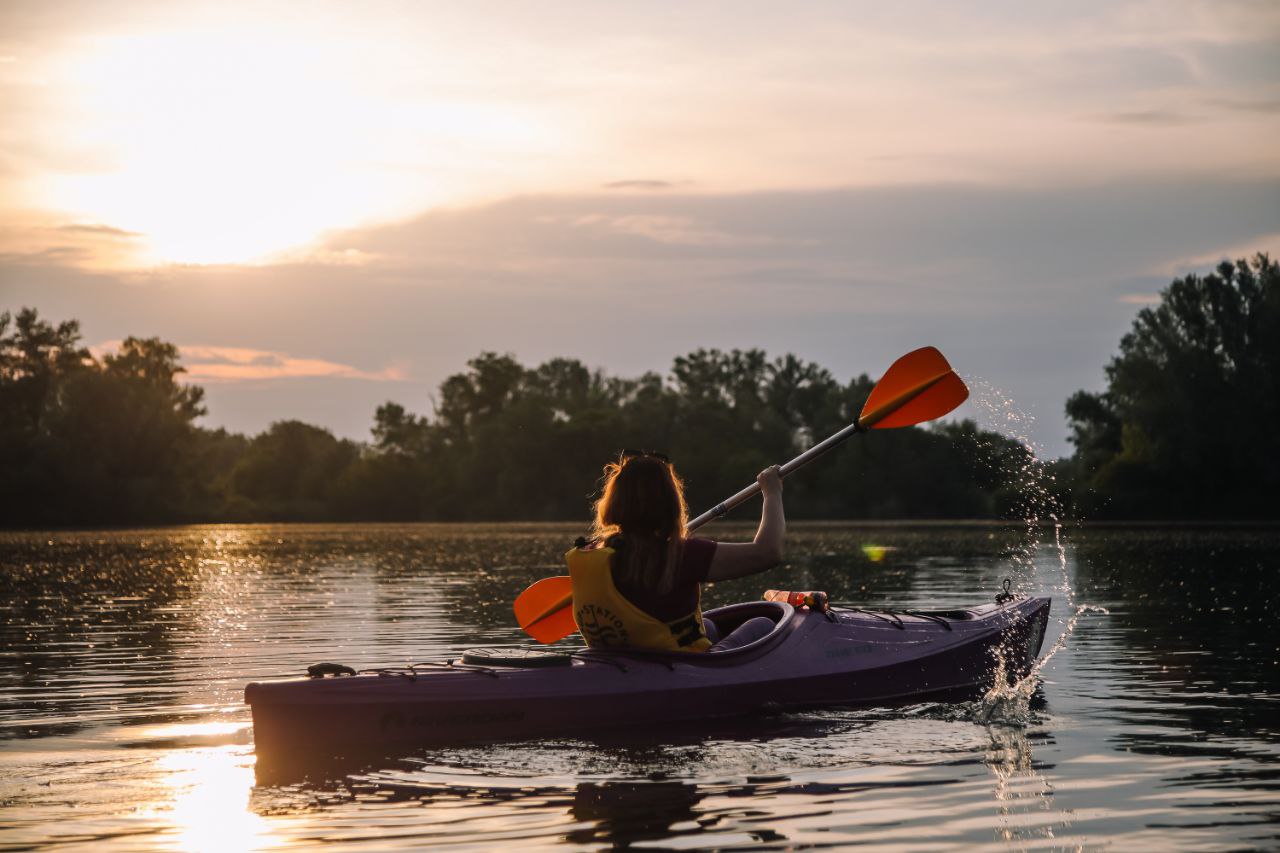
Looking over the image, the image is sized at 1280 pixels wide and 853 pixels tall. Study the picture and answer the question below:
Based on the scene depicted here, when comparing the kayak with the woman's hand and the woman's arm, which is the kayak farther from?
the woman's hand

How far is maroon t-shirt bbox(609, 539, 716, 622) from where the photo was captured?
7070 millimetres

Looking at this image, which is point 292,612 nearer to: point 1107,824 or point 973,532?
point 1107,824

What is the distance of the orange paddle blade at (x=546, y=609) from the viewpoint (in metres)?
9.00

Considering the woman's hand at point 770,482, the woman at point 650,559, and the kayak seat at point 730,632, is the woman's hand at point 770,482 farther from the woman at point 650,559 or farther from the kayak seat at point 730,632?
the kayak seat at point 730,632

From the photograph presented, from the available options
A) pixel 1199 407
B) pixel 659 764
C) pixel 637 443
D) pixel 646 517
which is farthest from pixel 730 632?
pixel 637 443

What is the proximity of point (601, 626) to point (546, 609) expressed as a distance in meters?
1.62

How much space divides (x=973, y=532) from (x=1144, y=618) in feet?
101

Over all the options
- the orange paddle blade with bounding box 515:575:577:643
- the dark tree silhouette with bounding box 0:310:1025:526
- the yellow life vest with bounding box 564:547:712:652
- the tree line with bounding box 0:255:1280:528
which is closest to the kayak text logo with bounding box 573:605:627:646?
the yellow life vest with bounding box 564:547:712:652

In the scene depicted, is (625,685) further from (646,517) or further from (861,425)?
(861,425)

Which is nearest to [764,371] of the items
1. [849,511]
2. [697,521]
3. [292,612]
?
[849,511]

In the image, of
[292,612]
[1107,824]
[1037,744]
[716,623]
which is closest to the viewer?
[1107,824]

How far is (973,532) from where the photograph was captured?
147ft

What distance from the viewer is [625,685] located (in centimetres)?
738

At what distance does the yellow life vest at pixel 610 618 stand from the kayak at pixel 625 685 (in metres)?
0.07
